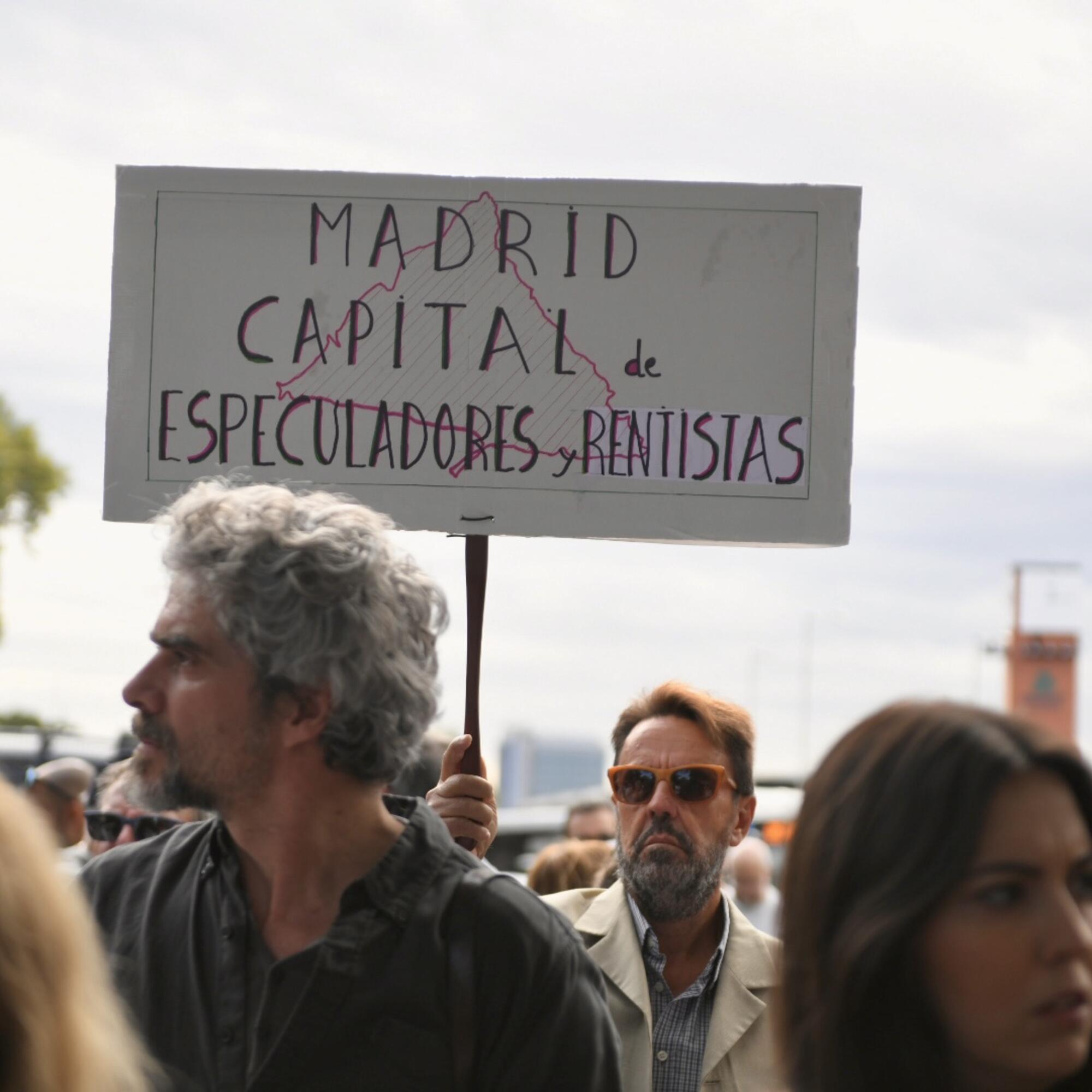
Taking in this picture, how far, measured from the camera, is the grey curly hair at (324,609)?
2.45 m

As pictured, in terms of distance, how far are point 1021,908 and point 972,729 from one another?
0.69 feet

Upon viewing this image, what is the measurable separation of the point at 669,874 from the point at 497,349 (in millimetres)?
1304

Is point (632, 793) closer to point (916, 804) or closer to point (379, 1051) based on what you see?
point (379, 1051)

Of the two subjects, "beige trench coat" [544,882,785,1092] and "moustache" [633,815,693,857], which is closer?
"beige trench coat" [544,882,785,1092]

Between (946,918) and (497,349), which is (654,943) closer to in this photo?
(497,349)

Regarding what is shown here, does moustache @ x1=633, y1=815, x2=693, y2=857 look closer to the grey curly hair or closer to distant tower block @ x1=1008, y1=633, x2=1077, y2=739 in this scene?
the grey curly hair

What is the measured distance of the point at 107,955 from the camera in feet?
7.97

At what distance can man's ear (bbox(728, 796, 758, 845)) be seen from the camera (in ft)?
13.0

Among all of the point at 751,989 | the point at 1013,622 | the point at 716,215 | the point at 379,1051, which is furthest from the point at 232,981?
the point at 1013,622

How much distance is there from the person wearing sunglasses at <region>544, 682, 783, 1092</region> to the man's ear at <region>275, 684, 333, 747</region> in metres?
1.25

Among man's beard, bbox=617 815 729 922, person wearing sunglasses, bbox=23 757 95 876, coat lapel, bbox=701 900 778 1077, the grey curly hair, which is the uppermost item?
the grey curly hair

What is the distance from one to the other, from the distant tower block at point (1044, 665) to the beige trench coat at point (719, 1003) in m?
55.1

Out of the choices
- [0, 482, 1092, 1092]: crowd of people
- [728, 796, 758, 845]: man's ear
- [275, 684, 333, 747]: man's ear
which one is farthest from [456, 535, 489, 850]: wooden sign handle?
[728, 796, 758, 845]: man's ear

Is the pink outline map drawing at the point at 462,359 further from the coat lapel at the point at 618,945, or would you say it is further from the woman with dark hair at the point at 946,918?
the woman with dark hair at the point at 946,918
